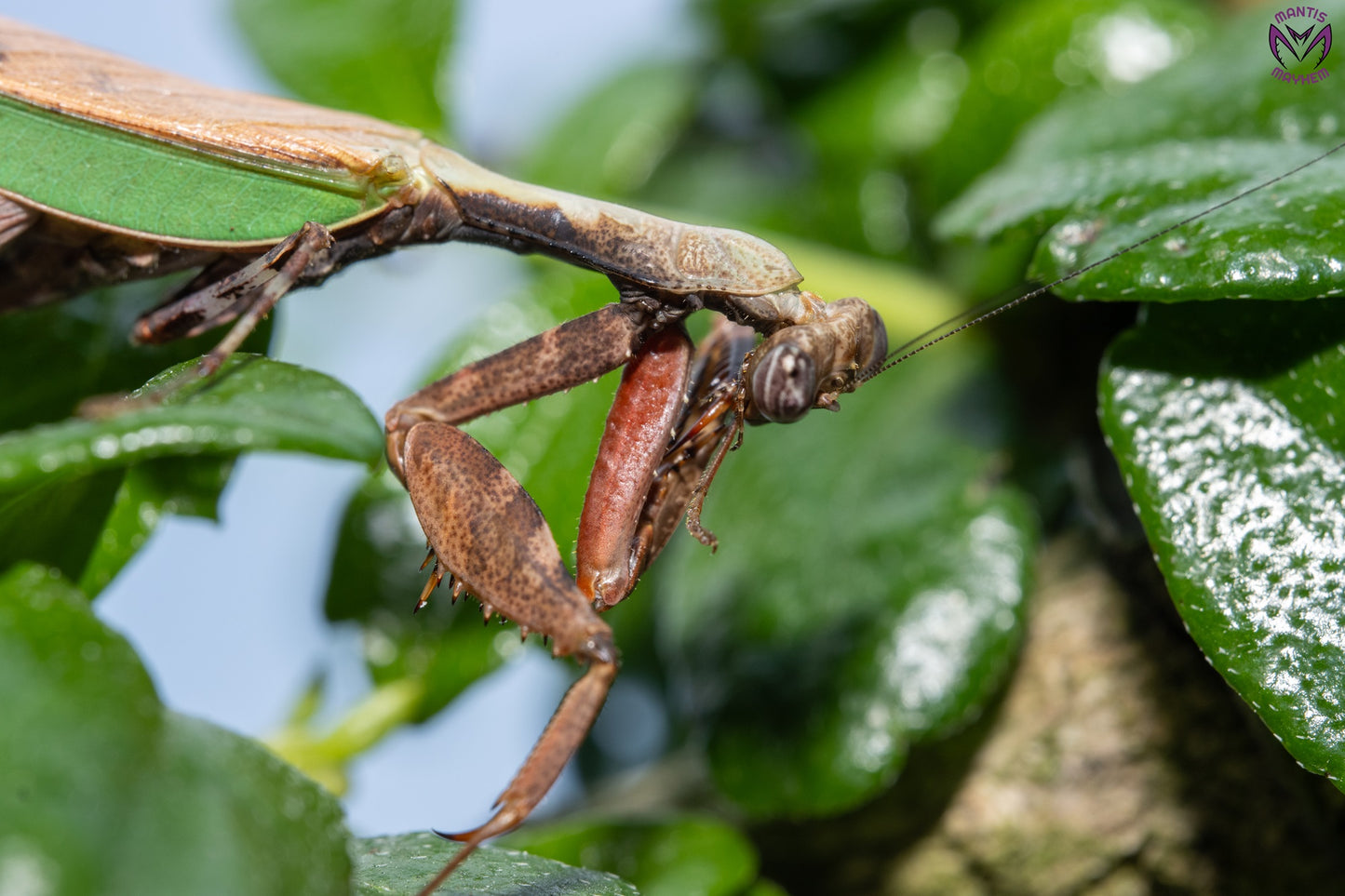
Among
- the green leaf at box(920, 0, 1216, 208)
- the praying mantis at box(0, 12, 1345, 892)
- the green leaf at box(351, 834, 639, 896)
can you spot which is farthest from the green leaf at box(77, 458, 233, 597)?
the green leaf at box(920, 0, 1216, 208)

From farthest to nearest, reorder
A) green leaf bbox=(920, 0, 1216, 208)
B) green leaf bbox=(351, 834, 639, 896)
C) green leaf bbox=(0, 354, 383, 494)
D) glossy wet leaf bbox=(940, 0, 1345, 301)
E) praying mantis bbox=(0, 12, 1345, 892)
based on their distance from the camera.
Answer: green leaf bbox=(920, 0, 1216, 208), praying mantis bbox=(0, 12, 1345, 892), glossy wet leaf bbox=(940, 0, 1345, 301), green leaf bbox=(351, 834, 639, 896), green leaf bbox=(0, 354, 383, 494)

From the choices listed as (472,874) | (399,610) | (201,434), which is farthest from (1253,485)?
→ (399,610)

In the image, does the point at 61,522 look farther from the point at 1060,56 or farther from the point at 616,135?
the point at 1060,56

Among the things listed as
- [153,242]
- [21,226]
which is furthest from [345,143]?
[21,226]

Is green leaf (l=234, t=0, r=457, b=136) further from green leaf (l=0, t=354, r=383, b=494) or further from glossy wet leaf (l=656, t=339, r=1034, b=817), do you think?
green leaf (l=0, t=354, r=383, b=494)

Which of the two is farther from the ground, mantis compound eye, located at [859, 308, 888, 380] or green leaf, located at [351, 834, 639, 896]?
mantis compound eye, located at [859, 308, 888, 380]
